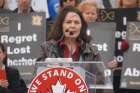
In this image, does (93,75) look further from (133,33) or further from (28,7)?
(28,7)

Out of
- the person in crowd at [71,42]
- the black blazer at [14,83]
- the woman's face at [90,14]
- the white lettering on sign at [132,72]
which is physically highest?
the person in crowd at [71,42]

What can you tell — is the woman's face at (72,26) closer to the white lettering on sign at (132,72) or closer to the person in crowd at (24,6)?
the white lettering on sign at (132,72)

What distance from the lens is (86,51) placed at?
414 cm

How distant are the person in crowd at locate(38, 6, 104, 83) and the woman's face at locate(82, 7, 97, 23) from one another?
2.47 meters

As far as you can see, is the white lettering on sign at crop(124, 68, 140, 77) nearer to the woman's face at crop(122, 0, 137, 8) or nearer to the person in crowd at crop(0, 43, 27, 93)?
the woman's face at crop(122, 0, 137, 8)

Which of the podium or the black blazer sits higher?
the podium

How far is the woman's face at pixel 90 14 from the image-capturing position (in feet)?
22.0

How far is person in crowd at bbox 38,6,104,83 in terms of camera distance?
409cm

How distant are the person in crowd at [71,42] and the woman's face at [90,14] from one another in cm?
247

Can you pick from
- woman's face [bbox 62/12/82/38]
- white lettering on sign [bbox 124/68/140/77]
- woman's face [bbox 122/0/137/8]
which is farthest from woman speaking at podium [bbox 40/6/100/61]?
woman's face [bbox 122/0/137/8]

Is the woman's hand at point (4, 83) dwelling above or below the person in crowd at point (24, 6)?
below

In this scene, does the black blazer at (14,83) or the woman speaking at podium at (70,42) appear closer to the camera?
the woman speaking at podium at (70,42)

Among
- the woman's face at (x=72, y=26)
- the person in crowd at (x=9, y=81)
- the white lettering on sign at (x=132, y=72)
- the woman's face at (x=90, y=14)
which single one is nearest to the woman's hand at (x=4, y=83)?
the person in crowd at (x=9, y=81)

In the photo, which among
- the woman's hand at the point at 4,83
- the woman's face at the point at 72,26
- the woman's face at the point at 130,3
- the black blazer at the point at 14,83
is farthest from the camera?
the woman's face at the point at 130,3
